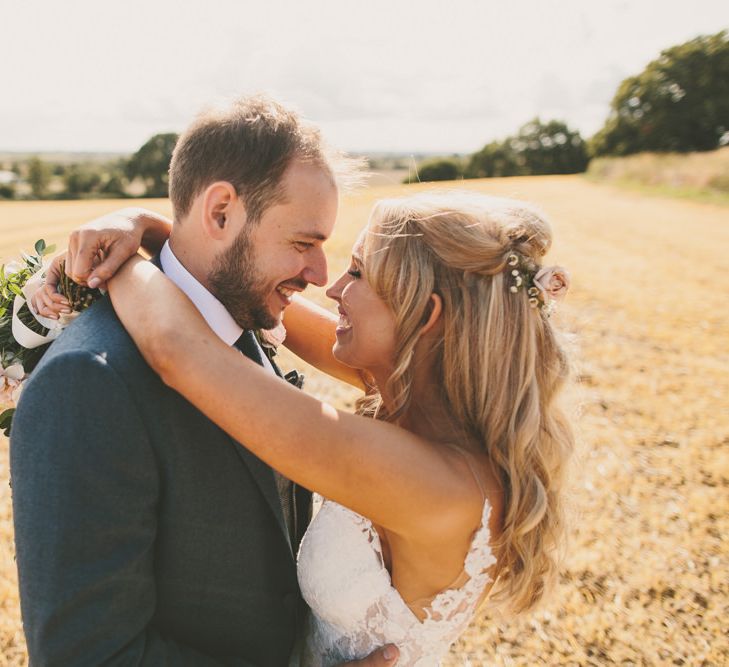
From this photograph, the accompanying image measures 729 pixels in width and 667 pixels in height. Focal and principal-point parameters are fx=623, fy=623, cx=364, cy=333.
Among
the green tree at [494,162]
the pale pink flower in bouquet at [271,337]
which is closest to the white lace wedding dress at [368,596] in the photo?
the pale pink flower in bouquet at [271,337]

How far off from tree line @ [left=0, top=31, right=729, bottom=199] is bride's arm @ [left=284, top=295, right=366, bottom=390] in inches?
1833

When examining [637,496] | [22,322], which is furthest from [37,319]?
[637,496]

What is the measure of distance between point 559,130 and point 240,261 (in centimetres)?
6881

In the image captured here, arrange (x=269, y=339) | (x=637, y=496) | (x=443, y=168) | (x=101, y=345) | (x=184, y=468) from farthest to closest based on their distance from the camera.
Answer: (x=443, y=168) → (x=637, y=496) → (x=269, y=339) → (x=184, y=468) → (x=101, y=345)

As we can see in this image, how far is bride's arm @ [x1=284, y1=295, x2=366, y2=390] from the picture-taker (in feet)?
11.7

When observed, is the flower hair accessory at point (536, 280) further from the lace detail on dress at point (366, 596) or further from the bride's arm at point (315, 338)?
the bride's arm at point (315, 338)

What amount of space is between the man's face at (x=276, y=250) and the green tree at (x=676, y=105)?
6062 centimetres

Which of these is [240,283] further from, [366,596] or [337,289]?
[366,596]

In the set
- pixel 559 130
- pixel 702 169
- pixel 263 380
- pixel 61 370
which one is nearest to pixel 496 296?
pixel 263 380

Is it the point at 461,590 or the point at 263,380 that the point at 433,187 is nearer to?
the point at 263,380

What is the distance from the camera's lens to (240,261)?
239cm

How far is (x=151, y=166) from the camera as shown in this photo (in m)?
38.4

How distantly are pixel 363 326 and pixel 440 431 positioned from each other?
1.78 feet

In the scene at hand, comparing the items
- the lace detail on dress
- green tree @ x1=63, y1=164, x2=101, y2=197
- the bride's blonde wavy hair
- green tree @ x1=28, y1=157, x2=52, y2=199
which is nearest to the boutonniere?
the bride's blonde wavy hair
